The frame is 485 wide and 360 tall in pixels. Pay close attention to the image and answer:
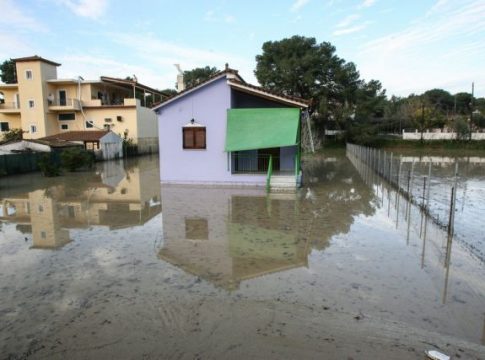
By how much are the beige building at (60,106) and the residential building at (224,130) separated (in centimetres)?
2243

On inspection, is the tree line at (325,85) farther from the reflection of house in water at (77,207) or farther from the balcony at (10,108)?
the reflection of house in water at (77,207)

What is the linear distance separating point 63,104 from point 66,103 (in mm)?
585

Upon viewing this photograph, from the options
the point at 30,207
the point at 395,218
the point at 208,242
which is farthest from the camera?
the point at 30,207

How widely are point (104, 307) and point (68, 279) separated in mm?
1452

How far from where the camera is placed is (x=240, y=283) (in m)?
6.06

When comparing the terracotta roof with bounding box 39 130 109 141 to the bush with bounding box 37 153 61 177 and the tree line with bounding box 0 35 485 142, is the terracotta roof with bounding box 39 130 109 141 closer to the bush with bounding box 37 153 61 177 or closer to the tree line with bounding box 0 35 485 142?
the bush with bounding box 37 153 61 177

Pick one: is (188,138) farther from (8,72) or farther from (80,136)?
(8,72)

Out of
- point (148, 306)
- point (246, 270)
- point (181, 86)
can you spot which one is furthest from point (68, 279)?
point (181, 86)

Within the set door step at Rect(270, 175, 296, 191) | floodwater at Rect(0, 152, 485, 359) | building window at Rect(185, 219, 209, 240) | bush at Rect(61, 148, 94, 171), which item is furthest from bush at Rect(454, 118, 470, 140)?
building window at Rect(185, 219, 209, 240)

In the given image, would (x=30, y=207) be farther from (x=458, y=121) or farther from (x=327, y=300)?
(x=458, y=121)

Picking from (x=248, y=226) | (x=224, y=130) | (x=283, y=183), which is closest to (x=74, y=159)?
(x=224, y=130)

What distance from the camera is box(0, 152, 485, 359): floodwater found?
4.33 metres

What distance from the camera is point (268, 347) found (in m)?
4.23

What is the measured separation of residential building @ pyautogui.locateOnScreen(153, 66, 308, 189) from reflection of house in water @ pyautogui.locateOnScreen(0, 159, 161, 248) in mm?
2117
